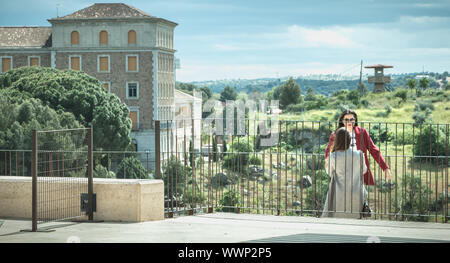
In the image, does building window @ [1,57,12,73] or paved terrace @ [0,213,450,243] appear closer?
paved terrace @ [0,213,450,243]

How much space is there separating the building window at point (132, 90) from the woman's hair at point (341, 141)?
53021mm

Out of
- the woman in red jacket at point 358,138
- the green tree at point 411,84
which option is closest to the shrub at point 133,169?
the woman in red jacket at point 358,138

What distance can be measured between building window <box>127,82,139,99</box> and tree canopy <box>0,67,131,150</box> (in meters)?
14.7

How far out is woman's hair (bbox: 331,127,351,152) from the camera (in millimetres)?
Result: 7699

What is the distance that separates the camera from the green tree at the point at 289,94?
91.8 metres

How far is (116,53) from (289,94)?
38.0 meters

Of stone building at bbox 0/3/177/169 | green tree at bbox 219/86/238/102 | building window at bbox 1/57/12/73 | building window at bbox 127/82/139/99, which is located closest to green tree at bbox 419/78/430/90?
stone building at bbox 0/3/177/169

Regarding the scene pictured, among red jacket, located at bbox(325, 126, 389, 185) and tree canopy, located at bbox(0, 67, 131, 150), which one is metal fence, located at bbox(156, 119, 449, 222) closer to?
red jacket, located at bbox(325, 126, 389, 185)

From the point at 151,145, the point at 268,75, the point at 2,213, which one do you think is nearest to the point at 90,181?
the point at 2,213

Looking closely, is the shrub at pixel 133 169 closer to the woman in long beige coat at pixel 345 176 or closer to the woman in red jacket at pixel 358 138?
the woman in long beige coat at pixel 345 176

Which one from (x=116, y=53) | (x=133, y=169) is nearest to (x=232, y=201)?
(x=133, y=169)

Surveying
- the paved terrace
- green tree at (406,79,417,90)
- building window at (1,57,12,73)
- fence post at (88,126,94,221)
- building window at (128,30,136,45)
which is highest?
building window at (128,30,136,45)
